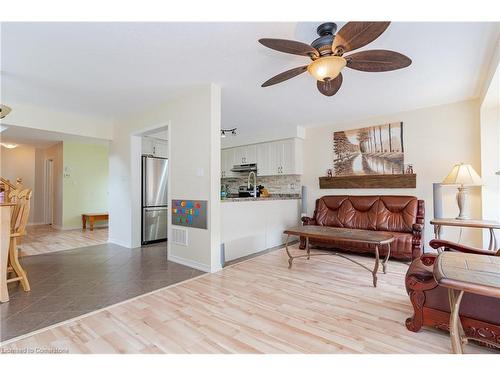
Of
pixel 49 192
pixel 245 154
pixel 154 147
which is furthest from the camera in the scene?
pixel 49 192

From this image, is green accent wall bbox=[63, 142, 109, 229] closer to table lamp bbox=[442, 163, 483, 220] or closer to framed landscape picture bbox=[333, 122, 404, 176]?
framed landscape picture bbox=[333, 122, 404, 176]

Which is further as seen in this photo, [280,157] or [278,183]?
[278,183]

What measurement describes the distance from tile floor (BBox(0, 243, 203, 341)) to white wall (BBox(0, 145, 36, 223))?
4987 mm

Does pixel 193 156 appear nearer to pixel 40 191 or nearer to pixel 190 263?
pixel 190 263

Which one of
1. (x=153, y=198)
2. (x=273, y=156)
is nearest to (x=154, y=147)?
(x=153, y=198)

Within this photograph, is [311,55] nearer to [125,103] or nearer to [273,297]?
[273,297]

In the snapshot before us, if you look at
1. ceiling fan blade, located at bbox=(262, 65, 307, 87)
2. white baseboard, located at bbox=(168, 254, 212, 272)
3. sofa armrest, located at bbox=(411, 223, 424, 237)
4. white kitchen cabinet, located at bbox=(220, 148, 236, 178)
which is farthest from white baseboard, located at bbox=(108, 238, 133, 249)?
sofa armrest, located at bbox=(411, 223, 424, 237)

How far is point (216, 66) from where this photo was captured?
2650mm

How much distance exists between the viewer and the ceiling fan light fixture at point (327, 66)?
1851 millimetres

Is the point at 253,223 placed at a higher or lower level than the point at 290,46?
lower

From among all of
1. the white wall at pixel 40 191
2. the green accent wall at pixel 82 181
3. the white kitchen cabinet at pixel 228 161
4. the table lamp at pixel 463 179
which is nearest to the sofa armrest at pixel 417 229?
the table lamp at pixel 463 179

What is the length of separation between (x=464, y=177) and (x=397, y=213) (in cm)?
102

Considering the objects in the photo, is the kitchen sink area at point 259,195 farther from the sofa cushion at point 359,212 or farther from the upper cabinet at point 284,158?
the sofa cushion at point 359,212
